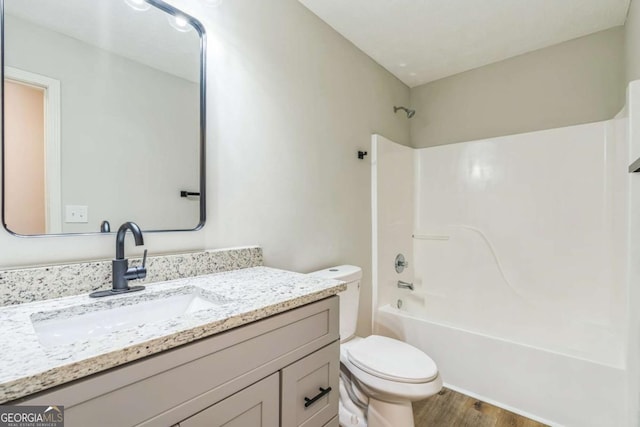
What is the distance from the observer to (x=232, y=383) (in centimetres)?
72

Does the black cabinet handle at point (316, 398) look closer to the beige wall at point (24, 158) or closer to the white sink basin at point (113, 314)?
the white sink basin at point (113, 314)

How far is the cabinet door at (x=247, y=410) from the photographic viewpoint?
2.22 ft

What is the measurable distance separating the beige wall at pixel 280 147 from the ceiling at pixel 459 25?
13 centimetres

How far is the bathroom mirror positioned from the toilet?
95cm

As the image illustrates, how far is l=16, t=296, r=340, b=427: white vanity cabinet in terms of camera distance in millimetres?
534

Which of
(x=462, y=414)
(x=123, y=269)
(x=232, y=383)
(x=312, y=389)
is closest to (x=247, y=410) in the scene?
(x=232, y=383)

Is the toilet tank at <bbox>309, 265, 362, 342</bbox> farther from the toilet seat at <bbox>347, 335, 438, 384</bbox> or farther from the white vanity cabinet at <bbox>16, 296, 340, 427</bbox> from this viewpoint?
the white vanity cabinet at <bbox>16, 296, 340, 427</bbox>

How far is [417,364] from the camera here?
1.45 meters

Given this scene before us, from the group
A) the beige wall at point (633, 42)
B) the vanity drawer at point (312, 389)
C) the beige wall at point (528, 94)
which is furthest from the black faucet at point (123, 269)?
the beige wall at point (528, 94)

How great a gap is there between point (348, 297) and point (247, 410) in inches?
41.8

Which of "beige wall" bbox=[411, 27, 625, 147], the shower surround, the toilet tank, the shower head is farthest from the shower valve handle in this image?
the shower head

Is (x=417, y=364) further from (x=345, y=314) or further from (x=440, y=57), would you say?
(x=440, y=57)

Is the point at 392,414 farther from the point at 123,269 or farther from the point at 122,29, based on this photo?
the point at 122,29

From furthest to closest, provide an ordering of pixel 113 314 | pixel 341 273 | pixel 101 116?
pixel 341 273, pixel 101 116, pixel 113 314
